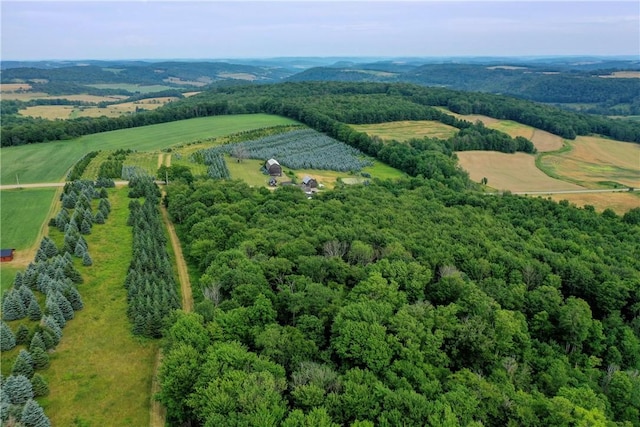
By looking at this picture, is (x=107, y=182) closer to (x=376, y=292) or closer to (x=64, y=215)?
(x=64, y=215)

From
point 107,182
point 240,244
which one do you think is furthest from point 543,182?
point 107,182

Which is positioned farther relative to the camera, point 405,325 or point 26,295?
point 26,295

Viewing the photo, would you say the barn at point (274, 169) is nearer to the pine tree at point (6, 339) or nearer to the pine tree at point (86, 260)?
the pine tree at point (86, 260)

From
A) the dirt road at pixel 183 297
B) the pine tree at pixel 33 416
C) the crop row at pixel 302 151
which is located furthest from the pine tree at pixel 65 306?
the crop row at pixel 302 151

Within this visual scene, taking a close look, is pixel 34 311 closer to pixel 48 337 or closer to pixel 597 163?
pixel 48 337

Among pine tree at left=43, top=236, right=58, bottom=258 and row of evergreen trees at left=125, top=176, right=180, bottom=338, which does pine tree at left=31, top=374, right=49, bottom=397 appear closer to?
row of evergreen trees at left=125, top=176, right=180, bottom=338

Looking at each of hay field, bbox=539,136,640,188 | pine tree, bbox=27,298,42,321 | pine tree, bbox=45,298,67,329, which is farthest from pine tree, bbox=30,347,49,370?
hay field, bbox=539,136,640,188

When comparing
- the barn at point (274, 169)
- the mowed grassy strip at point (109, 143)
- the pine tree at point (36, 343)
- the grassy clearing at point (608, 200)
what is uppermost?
the mowed grassy strip at point (109, 143)

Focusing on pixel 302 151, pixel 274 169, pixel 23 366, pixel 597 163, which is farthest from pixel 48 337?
pixel 597 163
